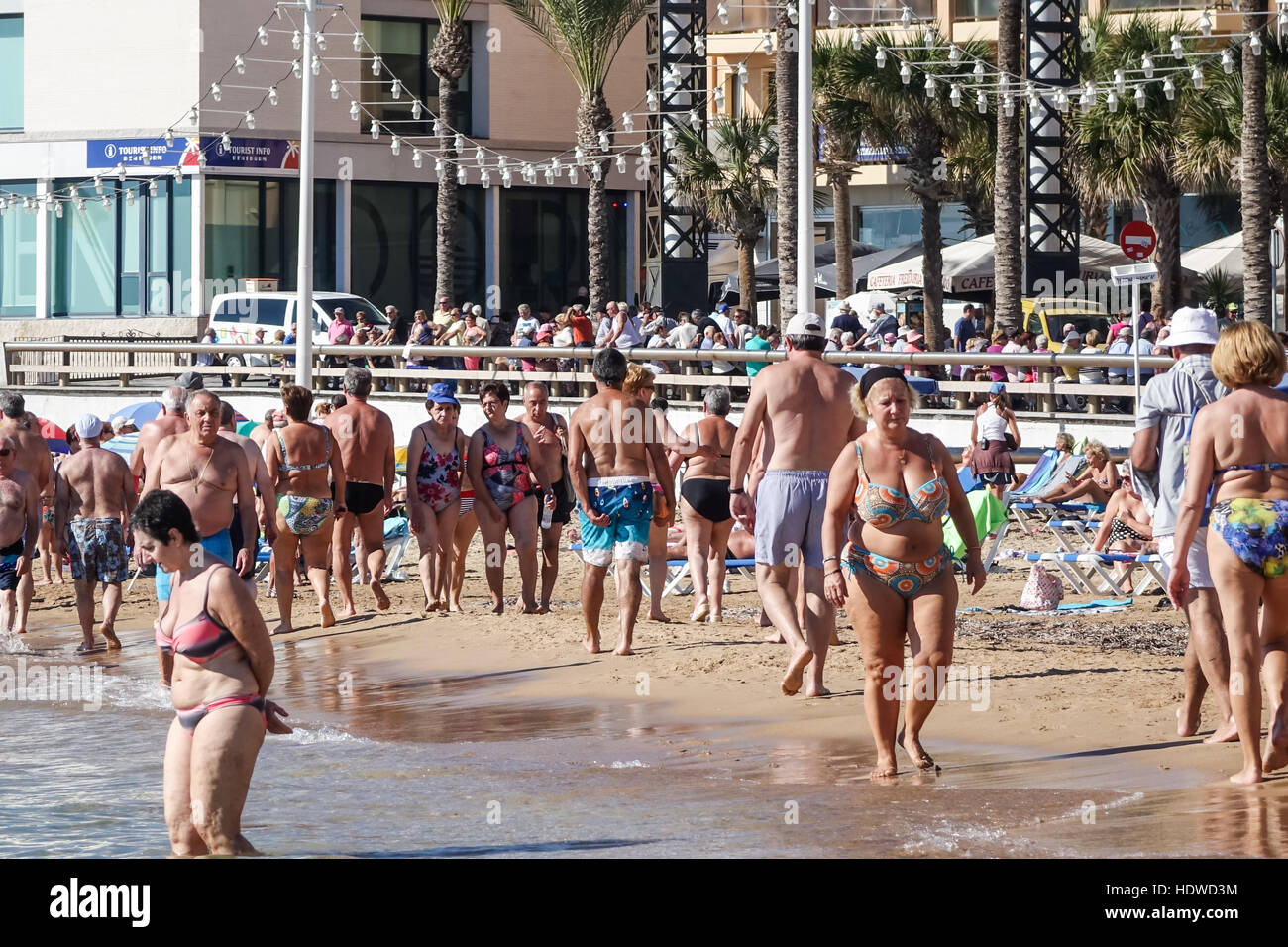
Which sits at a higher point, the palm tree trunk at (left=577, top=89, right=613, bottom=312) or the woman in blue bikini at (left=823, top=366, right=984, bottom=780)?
the palm tree trunk at (left=577, top=89, right=613, bottom=312)

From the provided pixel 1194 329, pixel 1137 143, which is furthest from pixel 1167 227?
pixel 1194 329

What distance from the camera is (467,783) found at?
8445 mm

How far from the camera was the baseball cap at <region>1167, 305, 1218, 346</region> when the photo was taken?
802 cm

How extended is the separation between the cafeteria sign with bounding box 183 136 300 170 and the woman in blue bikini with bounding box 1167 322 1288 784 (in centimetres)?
3121

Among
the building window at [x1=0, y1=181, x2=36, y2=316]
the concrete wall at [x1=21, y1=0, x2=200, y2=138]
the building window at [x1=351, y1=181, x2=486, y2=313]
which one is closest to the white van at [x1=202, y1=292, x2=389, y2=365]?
the concrete wall at [x1=21, y1=0, x2=200, y2=138]

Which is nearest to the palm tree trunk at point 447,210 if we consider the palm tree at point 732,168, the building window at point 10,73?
the palm tree at point 732,168

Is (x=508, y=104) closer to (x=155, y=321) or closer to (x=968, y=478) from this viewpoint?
(x=155, y=321)

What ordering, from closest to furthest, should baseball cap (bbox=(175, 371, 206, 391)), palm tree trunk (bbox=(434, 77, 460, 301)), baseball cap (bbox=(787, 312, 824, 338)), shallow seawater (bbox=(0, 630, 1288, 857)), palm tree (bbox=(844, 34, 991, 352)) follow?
shallow seawater (bbox=(0, 630, 1288, 857))
baseball cap (bbox=(787, 312, 824, 338))
baseball cap (bbox=(175, 371, 206, 391))
palm tree (bbox=(844, 34, 991, 352))
palm tree trunk (bbox=(434, 77, 460, 301))

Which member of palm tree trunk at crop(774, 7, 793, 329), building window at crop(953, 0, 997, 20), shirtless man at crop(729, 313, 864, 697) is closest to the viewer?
shirtless man at crop(729, 313, 864, 697)

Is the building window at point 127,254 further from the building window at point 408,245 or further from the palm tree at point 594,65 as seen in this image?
the palm tree at point 594,65

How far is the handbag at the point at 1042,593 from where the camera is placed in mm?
12697

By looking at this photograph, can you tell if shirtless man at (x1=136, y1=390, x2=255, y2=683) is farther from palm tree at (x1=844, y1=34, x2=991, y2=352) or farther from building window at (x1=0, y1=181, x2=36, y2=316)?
building window at (x1=0, y1=181, x2=36, y2=316)
